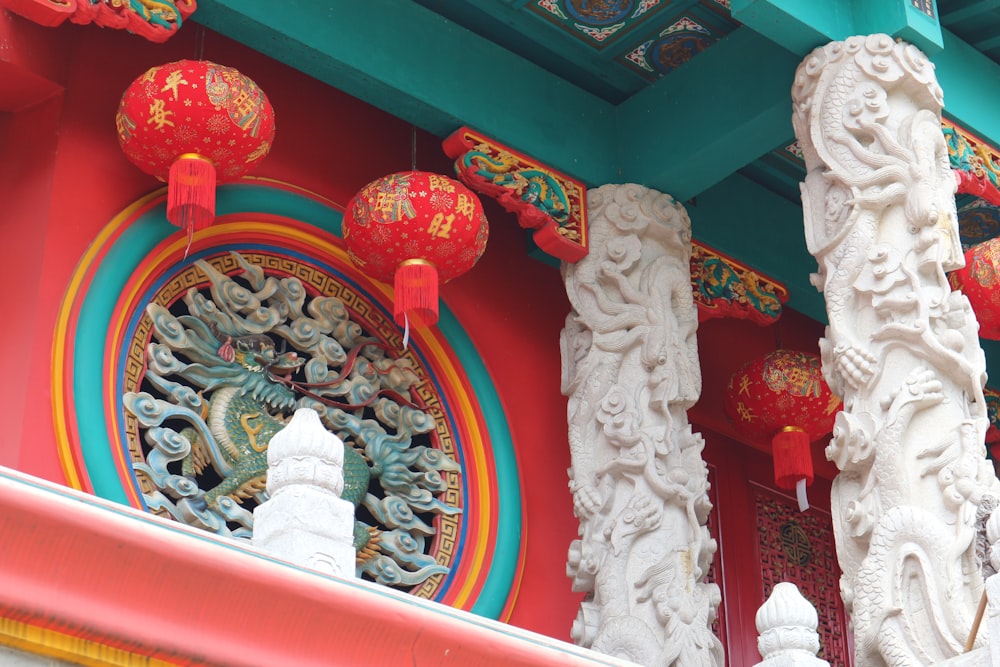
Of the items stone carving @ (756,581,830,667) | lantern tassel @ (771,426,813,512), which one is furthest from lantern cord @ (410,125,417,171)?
stone carving @ (756,581,830,667)

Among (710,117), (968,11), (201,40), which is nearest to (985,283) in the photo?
(968,11)

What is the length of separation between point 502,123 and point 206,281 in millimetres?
1322

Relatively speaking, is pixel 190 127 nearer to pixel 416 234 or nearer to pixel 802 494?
pixel 416 234

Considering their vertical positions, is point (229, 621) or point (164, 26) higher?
point (164, 26)

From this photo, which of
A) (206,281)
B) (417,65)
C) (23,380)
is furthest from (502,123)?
(23,380)

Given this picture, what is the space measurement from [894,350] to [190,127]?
236 cm

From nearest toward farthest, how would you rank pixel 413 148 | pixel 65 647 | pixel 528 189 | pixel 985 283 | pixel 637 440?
pixel 65 647 → pixel 637 440 → pixel 528 189 → pixel 413 148 → pixel 985 283

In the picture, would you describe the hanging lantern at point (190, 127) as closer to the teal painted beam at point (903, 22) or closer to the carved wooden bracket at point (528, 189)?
the carved wooden bracket at point (528, 189)

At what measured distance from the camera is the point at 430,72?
620cm

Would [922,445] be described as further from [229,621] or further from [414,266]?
[229,621]

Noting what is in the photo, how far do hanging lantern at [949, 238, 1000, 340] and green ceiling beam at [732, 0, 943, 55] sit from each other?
111 cm

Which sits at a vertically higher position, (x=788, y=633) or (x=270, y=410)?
(x=270, y=410)

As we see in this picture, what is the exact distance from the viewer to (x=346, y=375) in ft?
19.8

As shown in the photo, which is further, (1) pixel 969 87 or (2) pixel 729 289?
(2) pixel 729 289
